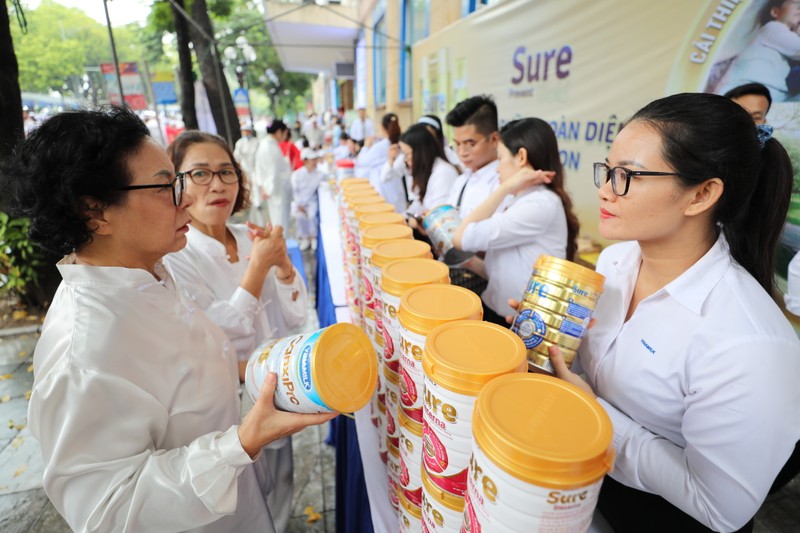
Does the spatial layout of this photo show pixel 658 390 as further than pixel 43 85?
No

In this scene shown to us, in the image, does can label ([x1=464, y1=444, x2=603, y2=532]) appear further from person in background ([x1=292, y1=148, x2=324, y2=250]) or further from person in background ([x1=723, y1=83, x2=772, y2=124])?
person in background ([x1=292, y1=148, x2=324, y2=250])

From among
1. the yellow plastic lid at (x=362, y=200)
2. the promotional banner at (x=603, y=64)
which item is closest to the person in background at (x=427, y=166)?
the promotional banner at (x=603, y=64)

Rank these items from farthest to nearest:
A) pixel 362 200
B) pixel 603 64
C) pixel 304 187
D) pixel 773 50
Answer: pixel 304 187
pixel 603 64
pixel 362 200
pixel 773 50

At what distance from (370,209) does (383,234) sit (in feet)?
1.45

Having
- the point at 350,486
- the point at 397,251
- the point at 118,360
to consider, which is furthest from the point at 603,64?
the point at 118,360

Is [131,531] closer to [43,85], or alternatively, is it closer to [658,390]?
[658,390]

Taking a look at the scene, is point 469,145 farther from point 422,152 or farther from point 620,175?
point 620,175

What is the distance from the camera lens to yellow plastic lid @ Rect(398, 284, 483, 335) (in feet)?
2.60

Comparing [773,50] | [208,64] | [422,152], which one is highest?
[208,64]

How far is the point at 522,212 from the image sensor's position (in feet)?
5.90

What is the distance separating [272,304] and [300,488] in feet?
3.86

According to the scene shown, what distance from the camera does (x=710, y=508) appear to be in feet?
2.67

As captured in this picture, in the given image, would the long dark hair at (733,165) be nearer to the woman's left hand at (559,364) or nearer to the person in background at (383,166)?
the woman's left hand at (559,364)

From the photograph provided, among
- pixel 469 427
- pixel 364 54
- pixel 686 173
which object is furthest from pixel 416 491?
pixel 364 54
